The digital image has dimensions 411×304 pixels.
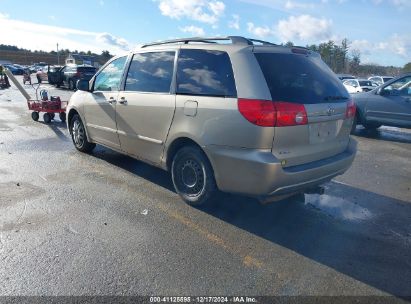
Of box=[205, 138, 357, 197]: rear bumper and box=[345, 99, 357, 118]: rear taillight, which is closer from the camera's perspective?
box=[205, 138, 357, 197]: rear bumper

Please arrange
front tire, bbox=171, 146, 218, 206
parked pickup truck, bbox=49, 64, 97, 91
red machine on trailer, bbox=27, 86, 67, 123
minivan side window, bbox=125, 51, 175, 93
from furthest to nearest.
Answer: parked pickup truck, bbox=49, 64, 97, 91 < red machine on trailer, bbox=27, 86, 67, 123 < minivan side window, bbox=125, 51, 175, 93 < front tire, bbox=171, 146, 218, 206

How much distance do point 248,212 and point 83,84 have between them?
12.4 ft

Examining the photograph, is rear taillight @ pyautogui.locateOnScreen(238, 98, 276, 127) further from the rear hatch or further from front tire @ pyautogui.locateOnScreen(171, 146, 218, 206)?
Result: front tire @ pyautogui.locateOnScreen(171, 146, 218, 206)

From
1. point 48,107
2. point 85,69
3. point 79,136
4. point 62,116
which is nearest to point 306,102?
point 79,136

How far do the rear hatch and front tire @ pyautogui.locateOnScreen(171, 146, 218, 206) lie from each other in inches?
35.4

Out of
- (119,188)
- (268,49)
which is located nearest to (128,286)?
(119,188)

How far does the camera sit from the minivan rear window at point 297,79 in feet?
11.4

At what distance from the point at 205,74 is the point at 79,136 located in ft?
12.1

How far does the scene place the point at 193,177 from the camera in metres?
4.17

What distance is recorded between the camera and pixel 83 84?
6051 millimetres

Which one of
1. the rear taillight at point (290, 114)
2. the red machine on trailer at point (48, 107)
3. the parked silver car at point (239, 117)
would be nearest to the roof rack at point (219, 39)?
the parked silver car at point (239, 117)

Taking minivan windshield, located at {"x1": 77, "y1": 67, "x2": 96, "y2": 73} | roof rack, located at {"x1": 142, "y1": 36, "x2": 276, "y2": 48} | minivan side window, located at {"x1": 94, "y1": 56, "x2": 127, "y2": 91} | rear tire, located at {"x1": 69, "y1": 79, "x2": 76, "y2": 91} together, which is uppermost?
roof rack, located at {"x1": 142, "y1": 36, "x2": 276, "y2": 48}

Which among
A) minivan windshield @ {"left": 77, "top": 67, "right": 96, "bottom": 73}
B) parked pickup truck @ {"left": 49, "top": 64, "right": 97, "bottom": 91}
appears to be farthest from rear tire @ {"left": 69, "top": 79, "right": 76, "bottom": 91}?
minivan windshield @ {"left": 77, "top": 67, "right": 96, "bottom": 73}

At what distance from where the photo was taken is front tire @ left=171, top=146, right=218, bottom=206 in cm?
394
